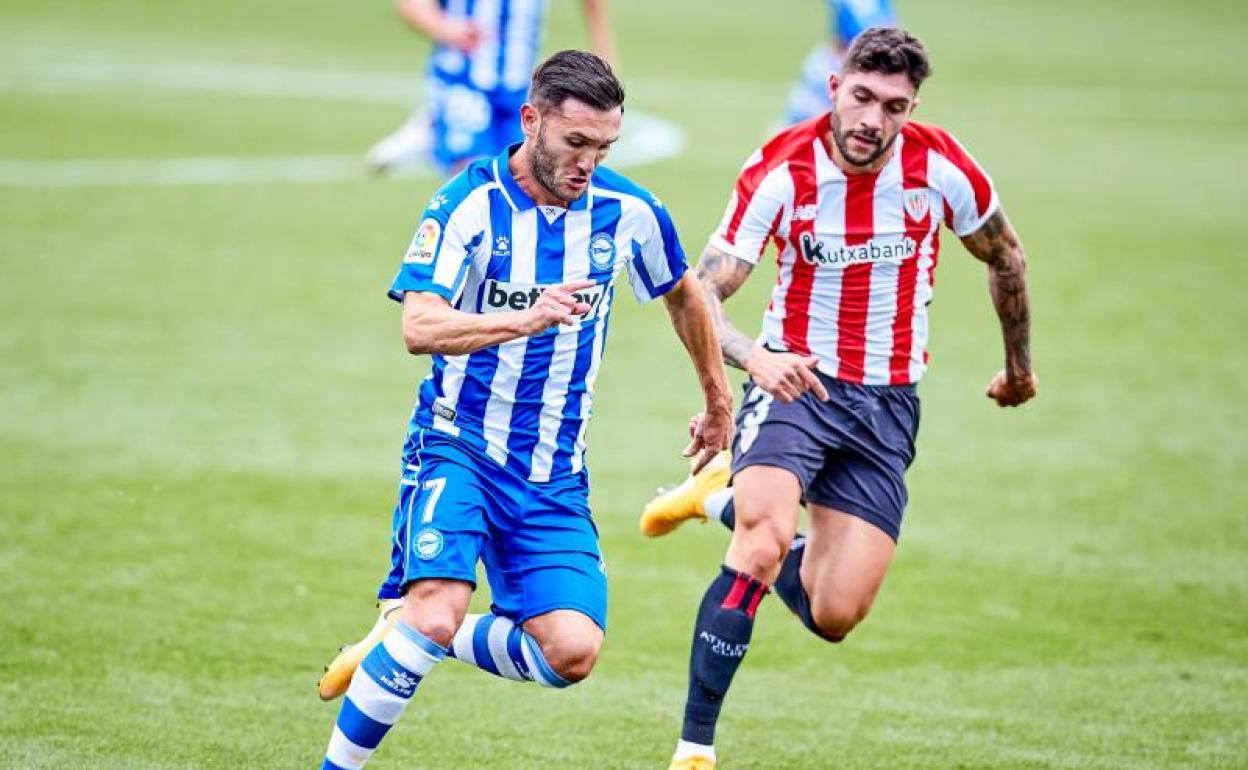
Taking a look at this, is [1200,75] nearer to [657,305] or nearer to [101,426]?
[657,305]

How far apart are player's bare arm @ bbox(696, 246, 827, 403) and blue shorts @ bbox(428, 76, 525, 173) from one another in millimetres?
5416

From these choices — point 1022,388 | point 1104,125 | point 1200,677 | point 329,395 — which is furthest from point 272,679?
point 1104,125

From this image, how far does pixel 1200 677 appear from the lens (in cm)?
797

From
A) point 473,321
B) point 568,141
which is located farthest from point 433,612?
point 568,141

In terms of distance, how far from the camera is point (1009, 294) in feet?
24.3

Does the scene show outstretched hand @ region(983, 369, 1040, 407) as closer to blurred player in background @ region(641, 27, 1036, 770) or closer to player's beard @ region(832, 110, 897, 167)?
blurred player in background @ region(641, 27, 1036, 770)

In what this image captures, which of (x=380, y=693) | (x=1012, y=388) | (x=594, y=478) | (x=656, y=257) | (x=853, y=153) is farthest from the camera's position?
(x=594, y=478)

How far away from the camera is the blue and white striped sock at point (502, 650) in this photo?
20.5 ft

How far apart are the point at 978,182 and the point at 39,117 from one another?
15.3 meters

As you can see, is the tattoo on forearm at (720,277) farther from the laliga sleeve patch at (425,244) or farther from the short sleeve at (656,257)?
the laliga sleeve patch at (425,244)

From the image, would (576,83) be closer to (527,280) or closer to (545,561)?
(527,280)

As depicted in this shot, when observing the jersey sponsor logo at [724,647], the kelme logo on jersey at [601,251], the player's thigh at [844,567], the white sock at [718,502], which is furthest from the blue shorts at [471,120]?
the jersey sponsor logo at [724,647]

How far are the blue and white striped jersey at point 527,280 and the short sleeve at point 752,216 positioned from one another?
0.71m

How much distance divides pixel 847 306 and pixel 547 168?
1746 millimetres
